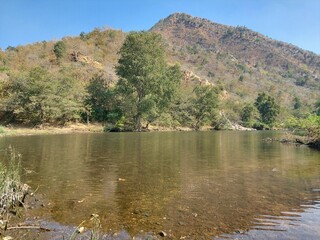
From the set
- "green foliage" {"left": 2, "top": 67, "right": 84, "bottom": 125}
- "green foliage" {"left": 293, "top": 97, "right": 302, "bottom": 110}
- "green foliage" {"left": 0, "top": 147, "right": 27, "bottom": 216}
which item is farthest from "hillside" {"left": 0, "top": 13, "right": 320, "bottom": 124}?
"green foliage" {"left": 0, "top": 147, "right": 27, "bottom": 216}

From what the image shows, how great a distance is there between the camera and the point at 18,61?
89.9m

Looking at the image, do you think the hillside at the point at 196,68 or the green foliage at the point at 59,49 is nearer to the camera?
the hillside at the point at 196,68

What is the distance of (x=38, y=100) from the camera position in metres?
52.0

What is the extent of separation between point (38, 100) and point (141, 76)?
62.5ft

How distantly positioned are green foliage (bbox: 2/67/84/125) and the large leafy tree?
10.2m

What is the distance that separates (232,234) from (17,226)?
4801 millimetres

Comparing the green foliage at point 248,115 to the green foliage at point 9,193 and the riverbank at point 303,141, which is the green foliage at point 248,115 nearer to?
the riverbank at point 303,141

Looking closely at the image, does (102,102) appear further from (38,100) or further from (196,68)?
(196,68)

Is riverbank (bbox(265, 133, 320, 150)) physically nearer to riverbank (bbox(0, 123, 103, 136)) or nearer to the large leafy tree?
the large leafy tree

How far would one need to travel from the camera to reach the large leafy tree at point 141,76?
198 ft

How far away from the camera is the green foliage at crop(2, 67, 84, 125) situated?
52.1 meters

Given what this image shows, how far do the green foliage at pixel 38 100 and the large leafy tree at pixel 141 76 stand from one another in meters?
10.2

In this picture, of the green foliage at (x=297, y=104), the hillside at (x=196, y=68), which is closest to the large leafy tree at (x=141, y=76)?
the hillside at (x=196, y=68)

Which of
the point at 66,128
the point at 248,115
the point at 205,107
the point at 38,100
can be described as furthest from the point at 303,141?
the point at 248,115
